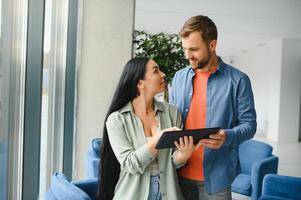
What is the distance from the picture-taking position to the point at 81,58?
4.00 m

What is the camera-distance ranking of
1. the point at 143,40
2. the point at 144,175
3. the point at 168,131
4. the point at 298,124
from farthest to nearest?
the point at 298,124
the point at 143,40
the point at 144,175
the point at 168,131

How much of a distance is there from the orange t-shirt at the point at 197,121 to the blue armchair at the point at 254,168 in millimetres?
2117

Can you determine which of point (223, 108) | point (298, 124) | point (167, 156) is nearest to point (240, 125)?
point (223, 108)

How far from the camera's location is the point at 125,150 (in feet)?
4.86

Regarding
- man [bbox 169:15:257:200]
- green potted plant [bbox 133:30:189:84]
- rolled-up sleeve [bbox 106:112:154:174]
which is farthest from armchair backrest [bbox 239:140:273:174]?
rolled-up sleeve [bbox 106:112:154:174]

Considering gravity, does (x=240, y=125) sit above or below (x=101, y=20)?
below

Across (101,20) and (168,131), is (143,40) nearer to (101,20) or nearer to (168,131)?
(101,20)

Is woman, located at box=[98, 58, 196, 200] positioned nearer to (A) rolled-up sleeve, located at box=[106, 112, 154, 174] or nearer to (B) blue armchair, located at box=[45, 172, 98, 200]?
(A) rolled-up sleeve, located at box=[106, 112, 154, 174]

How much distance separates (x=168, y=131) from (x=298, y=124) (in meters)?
10.6

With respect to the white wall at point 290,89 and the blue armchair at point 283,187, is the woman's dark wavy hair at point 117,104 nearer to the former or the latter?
the blue armchair at point 283,187

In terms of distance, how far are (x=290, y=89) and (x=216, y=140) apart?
1012 centimetres

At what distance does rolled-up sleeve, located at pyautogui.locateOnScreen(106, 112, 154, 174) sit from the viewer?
1441 millimetres

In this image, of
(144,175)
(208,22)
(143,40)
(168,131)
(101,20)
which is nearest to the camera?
(168,131)

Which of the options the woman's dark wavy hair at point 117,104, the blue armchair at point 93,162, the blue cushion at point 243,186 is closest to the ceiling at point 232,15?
the blue cushion at point 243,186
